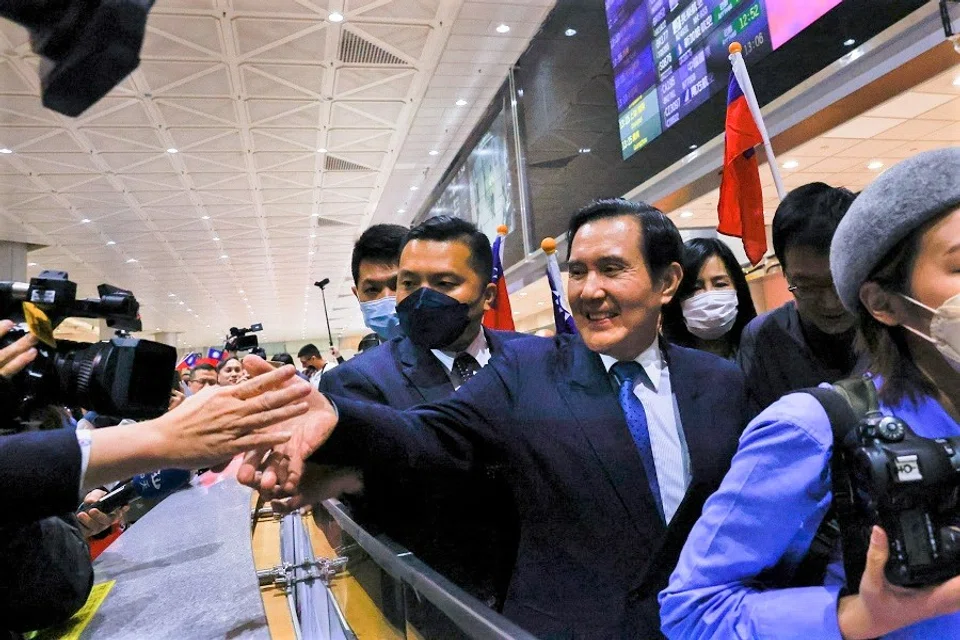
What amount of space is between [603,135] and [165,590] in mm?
5444

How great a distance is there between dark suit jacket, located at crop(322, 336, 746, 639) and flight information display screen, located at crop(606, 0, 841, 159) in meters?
3.13

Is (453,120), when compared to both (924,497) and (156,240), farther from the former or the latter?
(924,497)

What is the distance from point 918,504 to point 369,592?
927 millimetres

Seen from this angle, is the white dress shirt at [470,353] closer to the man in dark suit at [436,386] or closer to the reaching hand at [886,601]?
the man in dark suit at [436,386]

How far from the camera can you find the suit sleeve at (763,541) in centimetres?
79

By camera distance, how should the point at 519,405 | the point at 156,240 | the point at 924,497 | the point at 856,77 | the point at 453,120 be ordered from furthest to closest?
the point at 156,240
the point at 453,120
the point at 856,77
the point at 519,405
the point at 924,497

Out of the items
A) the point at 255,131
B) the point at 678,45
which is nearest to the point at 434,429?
the point at 678,45

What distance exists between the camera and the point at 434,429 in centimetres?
124

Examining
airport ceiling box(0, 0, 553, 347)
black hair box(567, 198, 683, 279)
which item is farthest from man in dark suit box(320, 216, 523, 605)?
airport ceiling box(0, 0, 553, 347)

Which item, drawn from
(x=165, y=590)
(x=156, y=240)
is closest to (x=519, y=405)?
(x=165, y=590)

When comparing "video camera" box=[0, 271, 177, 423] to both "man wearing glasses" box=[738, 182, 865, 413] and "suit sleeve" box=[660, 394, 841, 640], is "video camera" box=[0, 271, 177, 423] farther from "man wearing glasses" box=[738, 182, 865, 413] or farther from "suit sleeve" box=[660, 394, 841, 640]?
"man wearing glasses" box=[738, 182, 865, 413]

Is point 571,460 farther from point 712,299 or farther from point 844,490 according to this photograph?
point 712,299

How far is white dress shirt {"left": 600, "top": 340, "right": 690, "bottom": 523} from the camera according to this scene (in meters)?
1.18

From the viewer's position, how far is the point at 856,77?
3.55m
